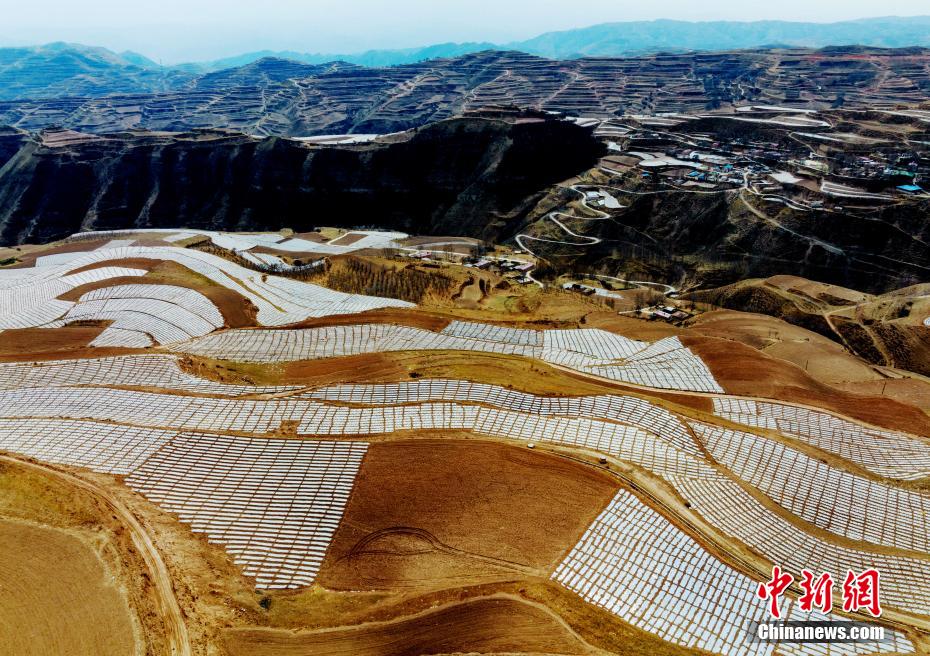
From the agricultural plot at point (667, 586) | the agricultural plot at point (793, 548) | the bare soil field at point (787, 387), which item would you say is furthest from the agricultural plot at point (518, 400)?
the bare soil field at point (787, 387)

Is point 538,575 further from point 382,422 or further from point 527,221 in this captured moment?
point 527,221

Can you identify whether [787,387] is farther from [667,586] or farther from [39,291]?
[39,291]

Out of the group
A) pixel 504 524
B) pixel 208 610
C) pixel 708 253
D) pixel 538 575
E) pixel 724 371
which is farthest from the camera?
pixel 708 253

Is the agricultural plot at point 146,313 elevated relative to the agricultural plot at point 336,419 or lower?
elevated

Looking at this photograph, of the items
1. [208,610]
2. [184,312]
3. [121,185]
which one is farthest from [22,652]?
[121,185]

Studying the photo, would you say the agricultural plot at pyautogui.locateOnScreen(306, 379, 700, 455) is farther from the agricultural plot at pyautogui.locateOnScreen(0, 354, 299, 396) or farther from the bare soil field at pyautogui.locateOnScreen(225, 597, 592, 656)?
the bare soil field at pyautogui.locateOnScreen(225, 597, 592, 656)

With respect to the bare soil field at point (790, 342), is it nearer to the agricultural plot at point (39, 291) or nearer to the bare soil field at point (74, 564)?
the bare soil field at point (74, 564)

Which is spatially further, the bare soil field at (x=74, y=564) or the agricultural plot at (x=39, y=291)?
the agricultural plot at (x=39, y=291)
